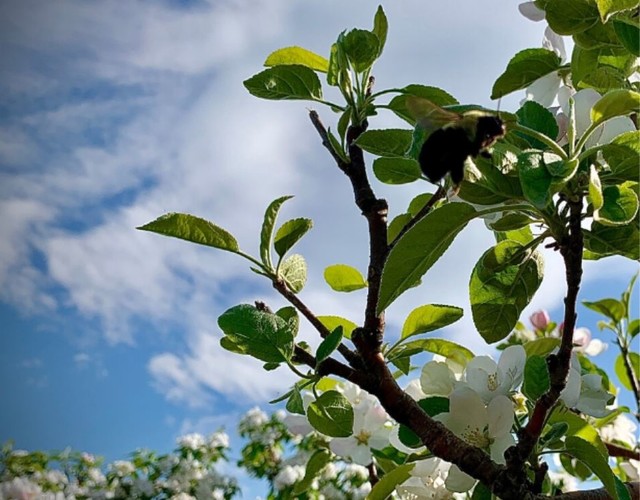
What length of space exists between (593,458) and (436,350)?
24cm

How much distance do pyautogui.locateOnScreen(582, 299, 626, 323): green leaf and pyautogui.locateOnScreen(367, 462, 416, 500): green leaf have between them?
31.9 inches

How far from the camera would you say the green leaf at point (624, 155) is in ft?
1.55

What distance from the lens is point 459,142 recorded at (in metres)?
0.32

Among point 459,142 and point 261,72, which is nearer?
point 459,142

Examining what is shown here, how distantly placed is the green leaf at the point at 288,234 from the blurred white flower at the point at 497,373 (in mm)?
201

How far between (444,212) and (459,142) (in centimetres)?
19

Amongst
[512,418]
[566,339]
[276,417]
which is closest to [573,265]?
[566,339]

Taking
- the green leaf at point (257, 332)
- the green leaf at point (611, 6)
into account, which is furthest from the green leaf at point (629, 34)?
the green leaf at point (257, 332)

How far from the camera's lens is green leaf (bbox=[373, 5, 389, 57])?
737 millimetres

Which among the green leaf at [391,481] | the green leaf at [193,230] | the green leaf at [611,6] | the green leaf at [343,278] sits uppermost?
the green leaf at [343,278]

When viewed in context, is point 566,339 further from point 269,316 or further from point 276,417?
point 276,417

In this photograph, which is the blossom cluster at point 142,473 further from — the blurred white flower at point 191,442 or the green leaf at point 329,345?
the green leaf at point 329,345

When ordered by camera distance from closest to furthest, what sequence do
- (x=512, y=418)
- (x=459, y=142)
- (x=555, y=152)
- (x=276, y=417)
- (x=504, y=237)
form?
(x=459, y=142), (x=555, y=152), (x=512, y=418), (x=504, y=237), (x=276, y=417)

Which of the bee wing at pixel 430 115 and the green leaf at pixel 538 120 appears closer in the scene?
the bee wing at pixel 430 115
